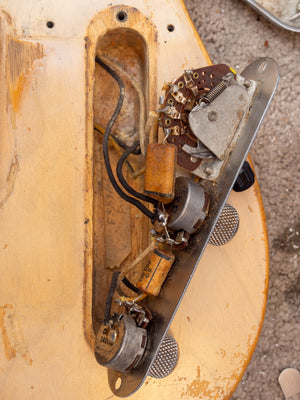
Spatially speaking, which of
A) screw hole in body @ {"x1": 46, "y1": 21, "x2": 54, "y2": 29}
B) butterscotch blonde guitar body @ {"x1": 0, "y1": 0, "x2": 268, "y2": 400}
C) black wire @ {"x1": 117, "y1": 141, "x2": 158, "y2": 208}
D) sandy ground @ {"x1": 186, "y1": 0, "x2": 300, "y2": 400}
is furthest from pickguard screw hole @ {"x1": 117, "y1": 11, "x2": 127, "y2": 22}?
sandy ground @ {"x1": 186, "y1": 0, "x2": 300, "y2": 400}

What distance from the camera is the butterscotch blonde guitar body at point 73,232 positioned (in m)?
0.82

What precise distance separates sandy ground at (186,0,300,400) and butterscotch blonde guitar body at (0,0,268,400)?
327 millimetres

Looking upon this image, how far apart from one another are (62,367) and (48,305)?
0.38ft

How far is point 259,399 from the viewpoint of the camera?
1246 mm

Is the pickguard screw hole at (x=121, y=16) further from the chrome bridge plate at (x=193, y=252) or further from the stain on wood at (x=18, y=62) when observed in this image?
the chrome bridge plate at (x=193, y=252)

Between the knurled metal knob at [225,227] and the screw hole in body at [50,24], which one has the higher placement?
the screw hole in body at [50,24]

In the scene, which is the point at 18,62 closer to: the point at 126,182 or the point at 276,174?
the point at 126,182

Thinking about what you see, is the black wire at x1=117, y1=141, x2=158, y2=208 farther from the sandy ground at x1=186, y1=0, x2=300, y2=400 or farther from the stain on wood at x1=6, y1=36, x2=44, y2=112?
the sandy ground at x1=186, y1=0, x2=300, y2=400

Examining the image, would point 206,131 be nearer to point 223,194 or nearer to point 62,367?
point 223,194

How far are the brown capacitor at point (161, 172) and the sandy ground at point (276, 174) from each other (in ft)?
1.72

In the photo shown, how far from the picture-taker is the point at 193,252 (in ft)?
2.63

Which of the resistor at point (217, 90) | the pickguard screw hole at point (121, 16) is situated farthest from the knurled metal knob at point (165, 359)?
the pickguard screw hole at point (121, 16)

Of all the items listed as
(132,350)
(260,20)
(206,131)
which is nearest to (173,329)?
(132,350)

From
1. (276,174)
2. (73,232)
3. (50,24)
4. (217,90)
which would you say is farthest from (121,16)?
(276,174)
